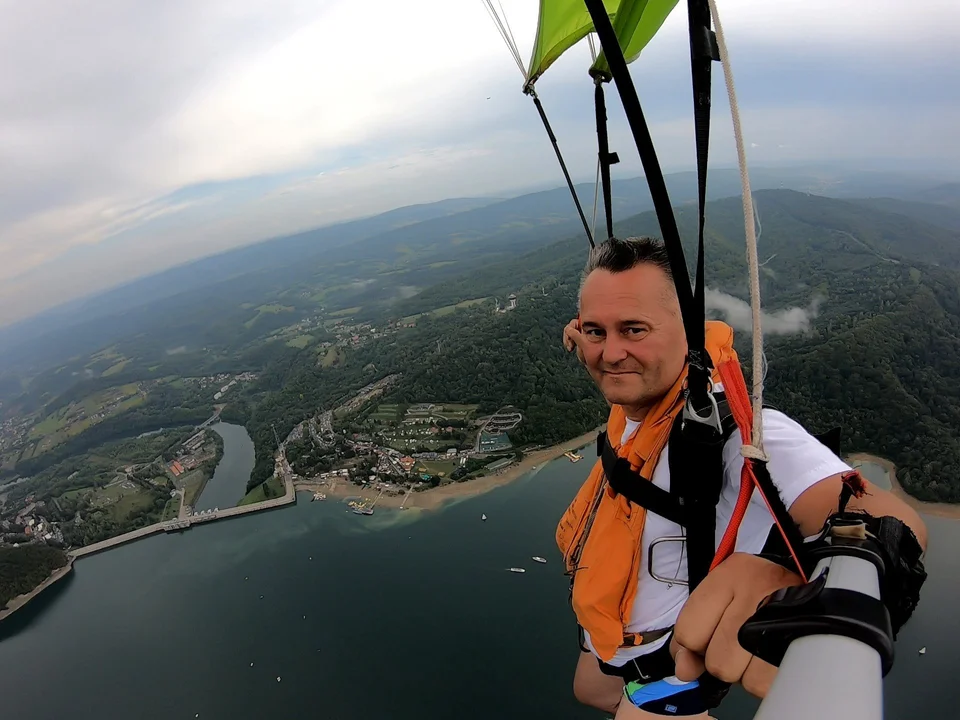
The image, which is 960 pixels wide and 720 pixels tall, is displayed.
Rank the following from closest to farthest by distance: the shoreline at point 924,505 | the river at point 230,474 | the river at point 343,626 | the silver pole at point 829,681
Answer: the silver pole at point 829,681 < the river at point 343,626 < the shoreline at point 924,505 < the river at point 230,474

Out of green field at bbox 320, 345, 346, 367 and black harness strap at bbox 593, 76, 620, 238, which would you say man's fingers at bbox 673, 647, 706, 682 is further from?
green field at bbox 320, 345, 346, 367

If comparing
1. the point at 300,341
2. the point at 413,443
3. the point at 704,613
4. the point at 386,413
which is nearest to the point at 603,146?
the point at 704,613

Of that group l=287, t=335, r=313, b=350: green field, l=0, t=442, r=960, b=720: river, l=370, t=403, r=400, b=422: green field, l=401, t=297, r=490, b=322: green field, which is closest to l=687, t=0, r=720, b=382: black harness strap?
l=0, t=442, r=960, b=720: river

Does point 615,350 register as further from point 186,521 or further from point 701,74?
point 186,521

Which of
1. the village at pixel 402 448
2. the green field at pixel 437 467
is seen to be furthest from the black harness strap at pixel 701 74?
the green field at pixel 437 467

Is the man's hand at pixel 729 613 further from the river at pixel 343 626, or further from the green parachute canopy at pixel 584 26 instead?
the river at pixel 343 626

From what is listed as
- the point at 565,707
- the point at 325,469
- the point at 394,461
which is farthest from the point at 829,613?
the point at 325,469
